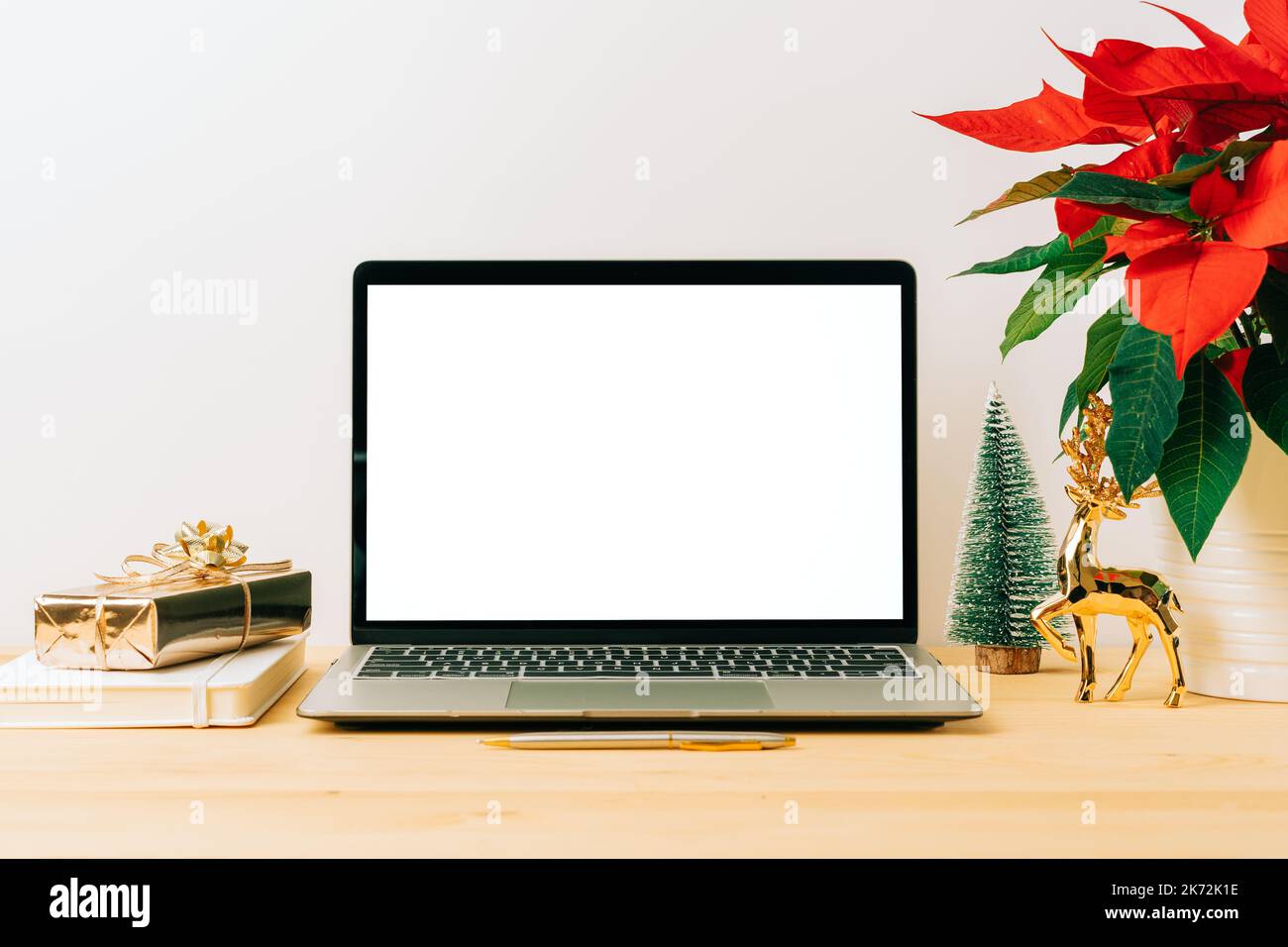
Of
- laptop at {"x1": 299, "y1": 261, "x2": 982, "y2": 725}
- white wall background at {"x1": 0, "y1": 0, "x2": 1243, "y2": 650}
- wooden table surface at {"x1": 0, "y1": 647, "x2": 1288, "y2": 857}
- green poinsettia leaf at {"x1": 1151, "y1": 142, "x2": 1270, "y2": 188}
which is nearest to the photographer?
wooden table surface at {"x1": 0, "y1": 647, "x2": 1288, "y2": 857}

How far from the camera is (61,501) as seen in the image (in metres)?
0.96

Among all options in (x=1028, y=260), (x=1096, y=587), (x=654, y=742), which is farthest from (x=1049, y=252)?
(x=654, y=742)

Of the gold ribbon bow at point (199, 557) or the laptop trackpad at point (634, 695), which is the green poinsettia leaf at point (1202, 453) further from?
the gold ribbon bow at point (199, 557)

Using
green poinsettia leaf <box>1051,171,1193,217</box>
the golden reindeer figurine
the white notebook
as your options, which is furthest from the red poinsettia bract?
the white notebook

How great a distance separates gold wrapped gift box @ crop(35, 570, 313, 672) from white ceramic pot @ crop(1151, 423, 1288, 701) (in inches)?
29.1

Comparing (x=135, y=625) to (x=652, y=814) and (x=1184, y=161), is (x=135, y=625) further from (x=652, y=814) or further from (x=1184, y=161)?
(x=1184, y=161)

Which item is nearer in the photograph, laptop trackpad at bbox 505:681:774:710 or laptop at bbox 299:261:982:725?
laptop trackpad at bbox 505:681:774:710

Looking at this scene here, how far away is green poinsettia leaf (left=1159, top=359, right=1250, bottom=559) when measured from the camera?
2.06ft

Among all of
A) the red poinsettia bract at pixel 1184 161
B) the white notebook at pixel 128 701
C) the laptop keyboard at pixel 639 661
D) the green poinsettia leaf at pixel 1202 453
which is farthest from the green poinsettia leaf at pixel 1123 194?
the white notebook at pixel 128 701

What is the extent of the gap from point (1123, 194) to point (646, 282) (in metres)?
0.37

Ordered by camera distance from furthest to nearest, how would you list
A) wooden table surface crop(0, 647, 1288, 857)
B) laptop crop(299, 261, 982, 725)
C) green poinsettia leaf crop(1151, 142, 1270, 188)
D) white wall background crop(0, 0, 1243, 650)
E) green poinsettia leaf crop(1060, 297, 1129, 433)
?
1. white wall background crop(0, 0, 1243, 650)
2. laptop crop(299, 261, 982, 725)
3. green poinsettia leaf crop(1060, 297, 1129, 433)
4. green poinsettia leaf crop(1151, 142, 1270, 188)
5. wooden table surface crop(0, 647, 1288, 857)

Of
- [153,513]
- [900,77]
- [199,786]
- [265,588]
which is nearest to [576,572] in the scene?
[265,588]

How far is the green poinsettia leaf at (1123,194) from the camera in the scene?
1.97 ft

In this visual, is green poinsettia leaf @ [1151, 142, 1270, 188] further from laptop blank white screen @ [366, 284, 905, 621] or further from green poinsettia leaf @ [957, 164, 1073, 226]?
laptop blank white screen @ [366, 284, 905, 621]
